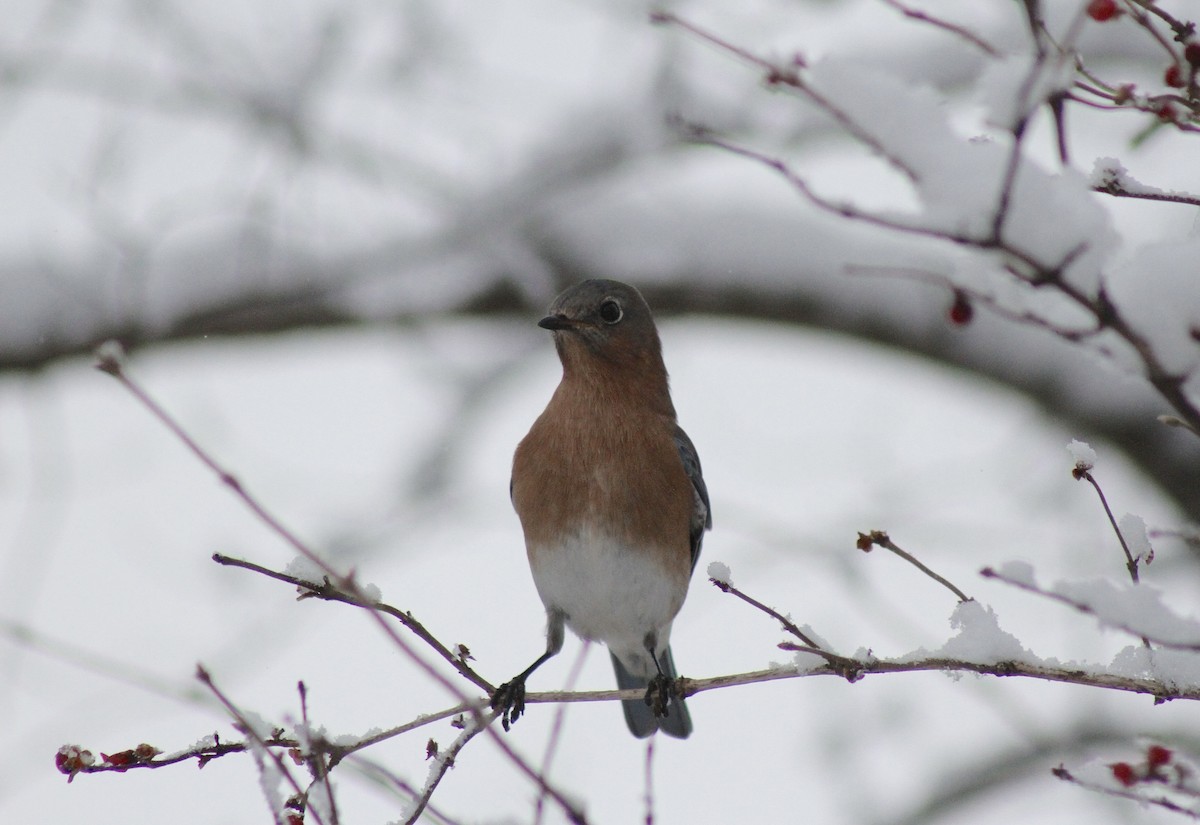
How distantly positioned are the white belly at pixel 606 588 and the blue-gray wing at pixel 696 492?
21 centimetres

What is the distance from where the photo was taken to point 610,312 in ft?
18.3

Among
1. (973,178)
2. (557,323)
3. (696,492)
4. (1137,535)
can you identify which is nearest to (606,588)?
(696,492)

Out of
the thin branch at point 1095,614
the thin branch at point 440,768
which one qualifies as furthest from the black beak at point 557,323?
the thin branch at point 1095,614

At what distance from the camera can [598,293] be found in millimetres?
5555

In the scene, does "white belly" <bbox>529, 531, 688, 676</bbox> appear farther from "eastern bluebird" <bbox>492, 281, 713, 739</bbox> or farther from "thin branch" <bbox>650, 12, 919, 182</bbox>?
"thin branch" <bbox>650, 12, 919, 182</bbox>

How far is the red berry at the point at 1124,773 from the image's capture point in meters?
2.04

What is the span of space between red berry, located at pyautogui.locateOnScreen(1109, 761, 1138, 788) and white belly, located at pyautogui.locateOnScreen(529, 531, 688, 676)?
2.94m

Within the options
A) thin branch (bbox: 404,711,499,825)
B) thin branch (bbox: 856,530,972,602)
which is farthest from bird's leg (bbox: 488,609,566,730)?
thin branch (bbox: 856,530,972,602)

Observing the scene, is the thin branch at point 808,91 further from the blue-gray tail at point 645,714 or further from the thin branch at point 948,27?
the blue-gray tail at point 645,714

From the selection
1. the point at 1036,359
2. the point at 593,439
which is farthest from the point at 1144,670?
the point at 1036,359

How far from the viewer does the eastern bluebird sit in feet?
16.3

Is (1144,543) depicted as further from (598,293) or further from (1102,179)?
(598,293)

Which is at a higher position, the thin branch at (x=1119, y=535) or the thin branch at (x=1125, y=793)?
the thin branch at (x=1119, y=535)

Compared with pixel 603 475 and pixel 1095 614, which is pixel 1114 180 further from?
pixel 603 475
